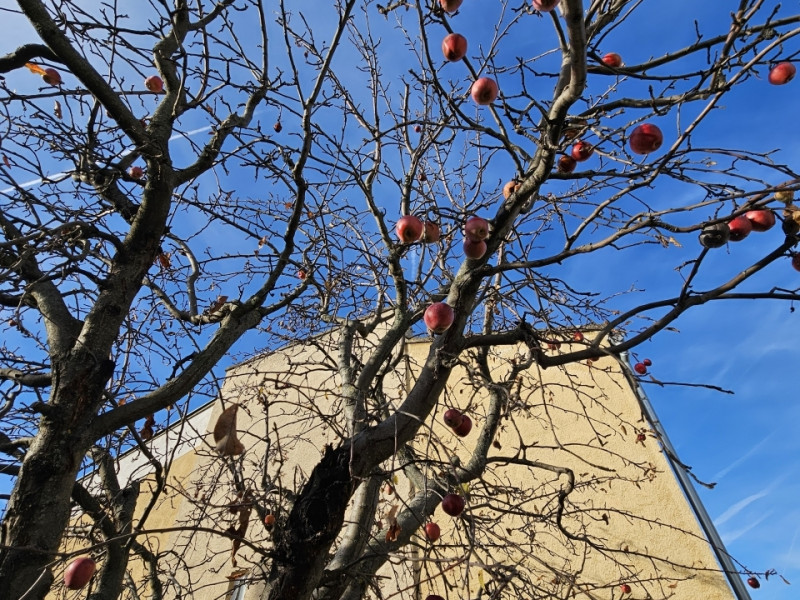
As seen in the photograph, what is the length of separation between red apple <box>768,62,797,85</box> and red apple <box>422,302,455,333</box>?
1.58m

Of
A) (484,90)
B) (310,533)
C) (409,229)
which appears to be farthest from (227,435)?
(484,90)

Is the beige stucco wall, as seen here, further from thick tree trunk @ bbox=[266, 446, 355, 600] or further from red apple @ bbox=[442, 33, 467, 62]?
red apple @ bbox=[442, 33, 467, 62]

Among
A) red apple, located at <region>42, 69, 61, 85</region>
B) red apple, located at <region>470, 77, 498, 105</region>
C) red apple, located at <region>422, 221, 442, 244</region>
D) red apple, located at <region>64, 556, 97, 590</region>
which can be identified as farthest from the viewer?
red apple, located at <region>42, 69, 61, 85</region>

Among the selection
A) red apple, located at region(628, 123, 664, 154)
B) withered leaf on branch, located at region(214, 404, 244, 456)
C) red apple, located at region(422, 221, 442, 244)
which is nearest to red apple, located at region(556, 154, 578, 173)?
red apple, located at region(628, 123, 664, 154)

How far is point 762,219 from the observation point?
72.2 inches

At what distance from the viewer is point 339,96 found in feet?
12.0

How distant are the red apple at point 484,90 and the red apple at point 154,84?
2.49m

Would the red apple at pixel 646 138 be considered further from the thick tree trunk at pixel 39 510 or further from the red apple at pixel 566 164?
the thick tree trunk at pixel 39 510

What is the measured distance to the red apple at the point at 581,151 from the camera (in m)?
2.11

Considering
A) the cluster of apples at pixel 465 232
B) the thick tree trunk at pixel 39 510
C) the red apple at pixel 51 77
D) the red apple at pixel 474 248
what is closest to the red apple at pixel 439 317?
the cluster of apples at pixel 465 232

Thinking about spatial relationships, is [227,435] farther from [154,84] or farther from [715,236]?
[154,84]

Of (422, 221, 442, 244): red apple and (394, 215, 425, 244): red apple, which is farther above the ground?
(422, 221, 442, 244): red apple

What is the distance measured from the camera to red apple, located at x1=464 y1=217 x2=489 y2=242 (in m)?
2.09

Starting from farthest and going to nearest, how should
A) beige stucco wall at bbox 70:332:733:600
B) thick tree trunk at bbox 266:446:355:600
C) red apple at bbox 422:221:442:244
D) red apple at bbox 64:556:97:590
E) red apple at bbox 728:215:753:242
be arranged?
beige stucco wall at bbox 70:332:733:600
red apple at bbox 422:221:442:244
red apple at bbox 64:556:97:590
thick tree trunk at bbox 266:446:355:600
red apple at bbox 728:215:753:242
